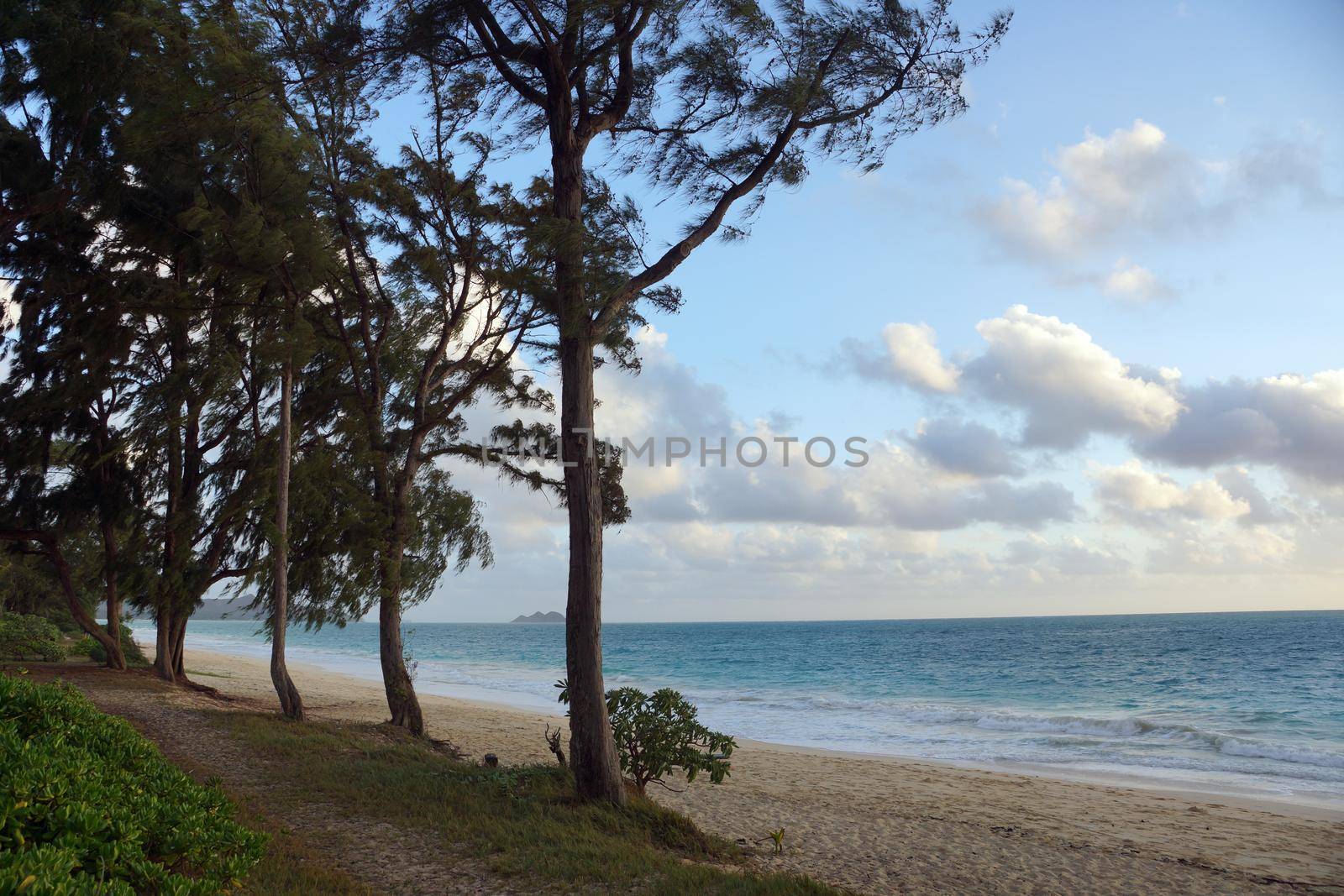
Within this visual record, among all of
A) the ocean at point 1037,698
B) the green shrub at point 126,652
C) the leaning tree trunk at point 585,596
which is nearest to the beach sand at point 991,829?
the leaning tree trunk at point 585,596

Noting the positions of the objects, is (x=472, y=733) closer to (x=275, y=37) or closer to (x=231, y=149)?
(x=231, y=149)

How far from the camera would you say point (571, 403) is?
890cm

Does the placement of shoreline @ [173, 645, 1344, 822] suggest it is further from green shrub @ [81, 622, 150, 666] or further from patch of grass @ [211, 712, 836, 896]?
patch of grass @ [211, 712, 836, 896]

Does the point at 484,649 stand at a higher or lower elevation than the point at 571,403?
lower

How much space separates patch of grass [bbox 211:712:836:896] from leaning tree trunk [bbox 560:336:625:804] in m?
0.35

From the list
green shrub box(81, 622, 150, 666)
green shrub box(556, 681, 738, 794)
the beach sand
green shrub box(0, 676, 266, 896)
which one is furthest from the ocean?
green shrub box(0, 676, 266, 896)

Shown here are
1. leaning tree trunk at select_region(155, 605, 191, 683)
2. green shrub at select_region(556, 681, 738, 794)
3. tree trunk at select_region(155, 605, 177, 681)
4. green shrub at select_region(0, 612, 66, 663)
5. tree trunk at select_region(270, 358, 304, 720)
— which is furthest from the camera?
green shrub at select_region(0, 612, 66, 663)

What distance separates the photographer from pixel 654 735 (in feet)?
29.8

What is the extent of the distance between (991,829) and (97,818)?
32.3 ft

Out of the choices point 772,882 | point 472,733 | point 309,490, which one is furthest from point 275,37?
point 472,733

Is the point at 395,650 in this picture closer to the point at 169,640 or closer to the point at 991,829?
the point at 169,640

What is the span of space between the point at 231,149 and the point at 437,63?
16.1 ft

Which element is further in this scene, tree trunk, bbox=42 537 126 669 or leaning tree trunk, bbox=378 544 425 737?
tree trunk, bbox=42 537 126 669

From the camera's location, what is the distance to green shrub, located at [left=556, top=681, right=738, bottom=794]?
9008mm
